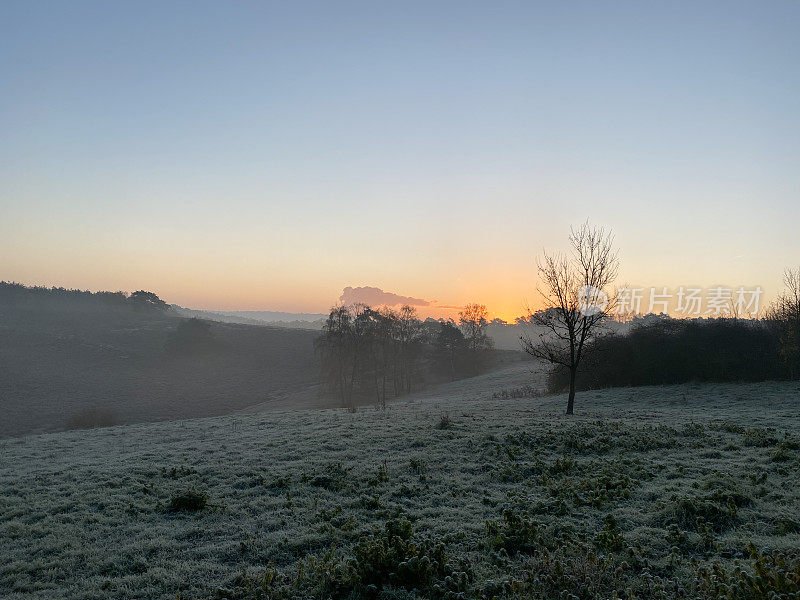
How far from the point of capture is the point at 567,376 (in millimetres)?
39469

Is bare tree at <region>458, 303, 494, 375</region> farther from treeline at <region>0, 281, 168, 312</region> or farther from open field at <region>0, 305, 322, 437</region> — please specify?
A: treeline at <region>0, 281, 168, 312</region>

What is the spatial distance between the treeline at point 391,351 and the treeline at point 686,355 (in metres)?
27.0

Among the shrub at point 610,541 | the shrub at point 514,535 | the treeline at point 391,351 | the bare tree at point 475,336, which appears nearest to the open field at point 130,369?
the treeline at point 391,351

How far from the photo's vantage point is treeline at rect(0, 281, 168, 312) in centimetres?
10200

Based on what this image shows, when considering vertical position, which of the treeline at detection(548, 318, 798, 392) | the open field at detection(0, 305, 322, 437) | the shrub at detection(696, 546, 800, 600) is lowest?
the open field at detection(0, 305, 322, 437)

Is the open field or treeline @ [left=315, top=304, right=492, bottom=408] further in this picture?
treeline @ [left=315, top=304, right=492, bottom=408]

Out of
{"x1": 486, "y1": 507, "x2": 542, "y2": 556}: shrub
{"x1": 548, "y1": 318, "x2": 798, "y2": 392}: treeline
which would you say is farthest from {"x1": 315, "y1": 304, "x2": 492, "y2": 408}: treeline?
{"x1": 486, "y1": 507, "x2": 542, "y2": 556}: shrub

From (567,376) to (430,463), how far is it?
96.0 ft

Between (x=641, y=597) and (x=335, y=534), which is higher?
(x=641, y=597)

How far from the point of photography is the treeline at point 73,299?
335 ft

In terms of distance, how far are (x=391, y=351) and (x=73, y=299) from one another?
9272 cm

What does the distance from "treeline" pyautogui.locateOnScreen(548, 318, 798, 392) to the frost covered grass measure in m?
17.6

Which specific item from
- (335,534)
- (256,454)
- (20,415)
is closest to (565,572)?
(335,534)

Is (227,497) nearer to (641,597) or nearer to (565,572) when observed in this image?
(565,572)
